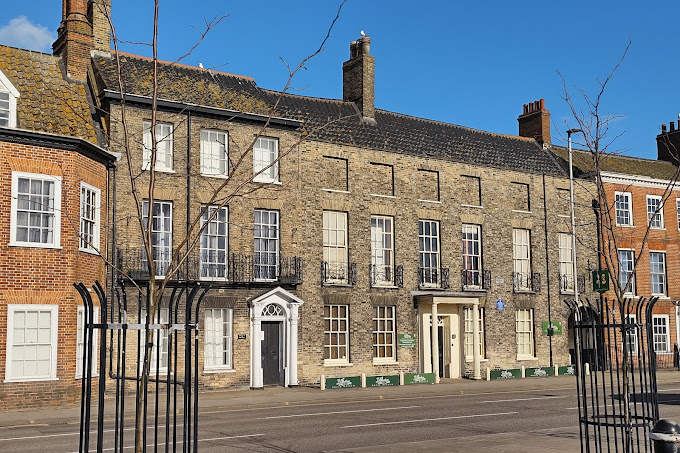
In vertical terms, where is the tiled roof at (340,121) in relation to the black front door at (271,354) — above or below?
above

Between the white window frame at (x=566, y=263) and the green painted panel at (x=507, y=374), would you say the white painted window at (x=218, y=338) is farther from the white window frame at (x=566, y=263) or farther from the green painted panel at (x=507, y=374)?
the white window frame at (x=566, y=263)

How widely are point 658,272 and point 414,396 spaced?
21.2m

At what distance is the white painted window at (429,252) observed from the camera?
31984mm

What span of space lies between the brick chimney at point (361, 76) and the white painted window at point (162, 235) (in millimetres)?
10743

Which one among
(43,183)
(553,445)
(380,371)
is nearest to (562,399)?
(380,371)

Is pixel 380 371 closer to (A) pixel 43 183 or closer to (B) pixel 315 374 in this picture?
(B) pixel 315 374

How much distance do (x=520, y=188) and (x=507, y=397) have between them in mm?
14204

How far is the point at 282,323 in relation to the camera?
2784 centimetres

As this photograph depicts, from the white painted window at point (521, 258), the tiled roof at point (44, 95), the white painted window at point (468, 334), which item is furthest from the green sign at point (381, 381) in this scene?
the tiled roof at point (44, 95)

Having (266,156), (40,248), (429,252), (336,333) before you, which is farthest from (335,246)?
(40,248)

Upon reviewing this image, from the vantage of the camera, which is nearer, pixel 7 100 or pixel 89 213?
pixel 7 100

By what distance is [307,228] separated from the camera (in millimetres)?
28844

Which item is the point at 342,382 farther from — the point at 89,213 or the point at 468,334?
the point at 89,213

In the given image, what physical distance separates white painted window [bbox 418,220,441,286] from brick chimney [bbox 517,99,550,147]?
1073cm
